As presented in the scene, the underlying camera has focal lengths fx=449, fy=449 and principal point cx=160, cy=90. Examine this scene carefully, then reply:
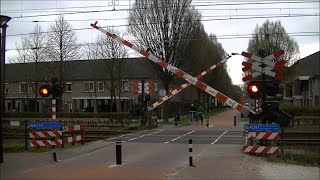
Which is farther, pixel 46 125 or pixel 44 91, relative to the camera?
pixel 46 125

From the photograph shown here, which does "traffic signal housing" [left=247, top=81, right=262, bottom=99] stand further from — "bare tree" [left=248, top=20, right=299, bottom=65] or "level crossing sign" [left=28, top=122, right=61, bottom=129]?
"bare tree" [left=248, top=20, right=299, bottom=65]

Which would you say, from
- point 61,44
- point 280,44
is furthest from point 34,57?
point 280,44

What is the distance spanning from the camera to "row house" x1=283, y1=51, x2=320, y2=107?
5731 cm

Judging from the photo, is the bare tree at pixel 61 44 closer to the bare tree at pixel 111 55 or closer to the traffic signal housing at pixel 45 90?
the bare tree at pixel 111 55

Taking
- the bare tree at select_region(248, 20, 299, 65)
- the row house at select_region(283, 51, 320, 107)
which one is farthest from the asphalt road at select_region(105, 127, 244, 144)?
the row house at select_region(283, 51, 320, 107)

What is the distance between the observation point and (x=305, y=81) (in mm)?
67375

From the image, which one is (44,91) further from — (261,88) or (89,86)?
(89,86)

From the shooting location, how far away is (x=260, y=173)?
39.3ft

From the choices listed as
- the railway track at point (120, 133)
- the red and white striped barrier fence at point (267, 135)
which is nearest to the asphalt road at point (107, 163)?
the red and white striped barrier fence at point (267, 135)

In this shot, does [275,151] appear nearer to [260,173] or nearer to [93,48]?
[260,173]

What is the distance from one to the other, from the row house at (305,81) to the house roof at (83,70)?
18.2 meters

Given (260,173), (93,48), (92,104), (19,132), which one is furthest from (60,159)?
(92,104)

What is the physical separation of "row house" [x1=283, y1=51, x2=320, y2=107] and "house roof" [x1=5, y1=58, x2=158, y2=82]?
716 inches

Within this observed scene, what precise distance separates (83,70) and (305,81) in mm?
34723
